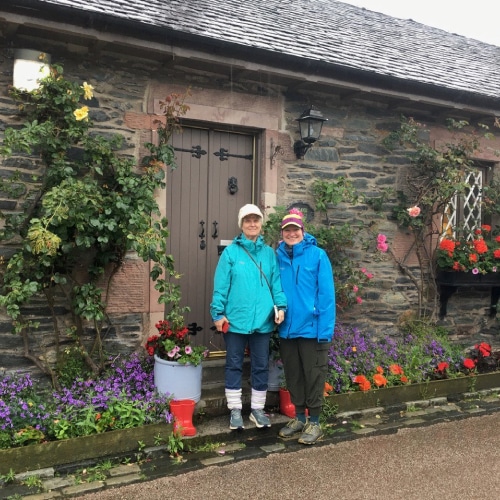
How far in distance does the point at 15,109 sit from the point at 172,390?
2.70 metres

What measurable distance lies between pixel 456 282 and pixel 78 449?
15.3ft

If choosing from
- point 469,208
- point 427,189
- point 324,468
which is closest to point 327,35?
point 427,189

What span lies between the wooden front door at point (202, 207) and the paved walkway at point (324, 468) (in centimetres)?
133

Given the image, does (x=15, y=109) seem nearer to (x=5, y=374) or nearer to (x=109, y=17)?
(x=109, y=17)

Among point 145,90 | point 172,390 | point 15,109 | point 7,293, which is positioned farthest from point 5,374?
point 145,90

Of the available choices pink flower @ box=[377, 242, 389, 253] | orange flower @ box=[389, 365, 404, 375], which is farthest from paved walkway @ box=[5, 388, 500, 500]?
pink flower @ box=[377, 242, 389, 253]

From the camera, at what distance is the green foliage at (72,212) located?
13.0 feet

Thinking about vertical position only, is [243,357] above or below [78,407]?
above

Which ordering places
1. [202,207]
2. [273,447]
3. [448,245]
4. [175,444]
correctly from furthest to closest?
1. [448,245]
2. [202,207]
3. [273,447]
4. [175,444]

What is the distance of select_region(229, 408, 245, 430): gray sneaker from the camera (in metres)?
4.04

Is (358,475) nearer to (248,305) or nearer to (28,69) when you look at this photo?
(248,305)

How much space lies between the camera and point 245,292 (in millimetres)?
3992

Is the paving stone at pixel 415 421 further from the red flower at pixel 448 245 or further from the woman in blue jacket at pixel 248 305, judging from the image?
the red flower at pixel 448 245

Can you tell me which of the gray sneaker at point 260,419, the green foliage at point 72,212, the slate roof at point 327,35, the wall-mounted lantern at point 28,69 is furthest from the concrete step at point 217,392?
the slate roof at point 327,35
